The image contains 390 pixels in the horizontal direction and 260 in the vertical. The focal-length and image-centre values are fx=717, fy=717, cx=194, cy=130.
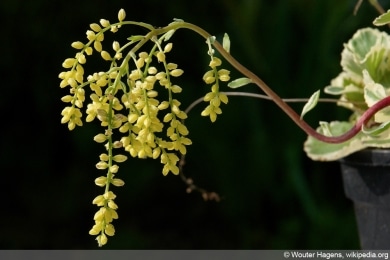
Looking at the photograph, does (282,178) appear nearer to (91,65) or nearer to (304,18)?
(304,18)

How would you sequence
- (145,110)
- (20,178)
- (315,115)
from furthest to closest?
(20,178) < (315,115) < (145,110)

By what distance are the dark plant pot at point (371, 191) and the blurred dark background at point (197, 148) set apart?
798 mm

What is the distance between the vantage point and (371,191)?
76 cm

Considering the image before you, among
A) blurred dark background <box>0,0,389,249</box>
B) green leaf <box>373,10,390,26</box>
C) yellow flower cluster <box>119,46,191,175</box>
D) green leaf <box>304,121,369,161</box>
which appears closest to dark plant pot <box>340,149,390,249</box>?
green leaf <box>304,121,369,161</box>

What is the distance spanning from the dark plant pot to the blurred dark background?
798 millimetres

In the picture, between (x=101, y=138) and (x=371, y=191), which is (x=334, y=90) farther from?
(x=101, y=138)

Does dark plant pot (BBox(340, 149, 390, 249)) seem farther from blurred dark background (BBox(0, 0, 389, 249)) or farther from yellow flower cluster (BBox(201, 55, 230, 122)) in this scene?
blurred dark background (BBox(0, 0, 389, 249))

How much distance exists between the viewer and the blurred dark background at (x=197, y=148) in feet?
5.38

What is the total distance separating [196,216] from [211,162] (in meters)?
0.23

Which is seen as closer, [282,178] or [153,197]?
[282,178]

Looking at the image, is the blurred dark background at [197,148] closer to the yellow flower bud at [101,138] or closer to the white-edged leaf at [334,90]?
the white-edged leaf at [334,90]

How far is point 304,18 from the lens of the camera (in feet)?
5.55

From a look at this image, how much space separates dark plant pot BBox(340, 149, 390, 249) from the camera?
0.75 metres

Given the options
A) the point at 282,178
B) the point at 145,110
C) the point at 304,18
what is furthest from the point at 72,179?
the point at 145,110
